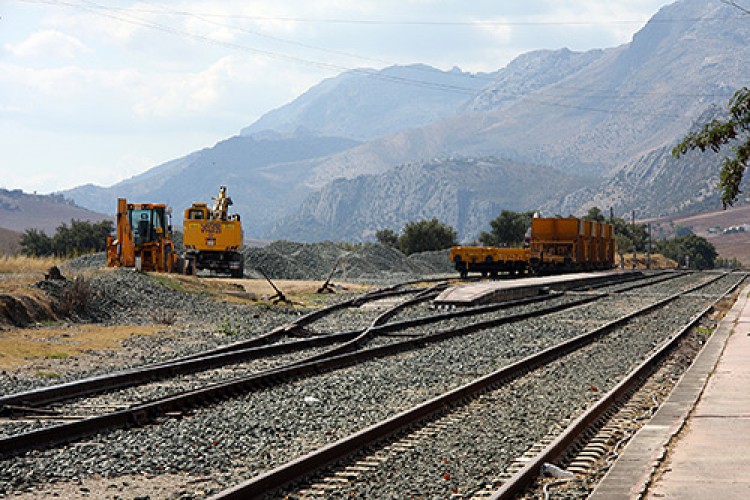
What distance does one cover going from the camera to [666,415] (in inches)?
419

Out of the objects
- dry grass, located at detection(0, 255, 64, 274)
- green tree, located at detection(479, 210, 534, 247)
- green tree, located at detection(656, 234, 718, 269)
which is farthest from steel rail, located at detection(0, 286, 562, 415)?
green tree, located at detection(656, 234, 718, 269)

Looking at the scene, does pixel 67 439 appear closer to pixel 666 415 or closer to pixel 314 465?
pixel 314 465

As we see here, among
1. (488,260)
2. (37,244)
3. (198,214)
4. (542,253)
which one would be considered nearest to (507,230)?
(37,244)

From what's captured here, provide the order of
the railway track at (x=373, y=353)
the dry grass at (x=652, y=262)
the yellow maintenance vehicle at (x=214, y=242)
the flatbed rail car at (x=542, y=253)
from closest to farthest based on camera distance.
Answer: the railway track at (x=373, y=353) → the yellow maintenance vehicle at (x=214, y=242) → the flatbed rail car at (x=542, y=253) → the dry grass at (x=652, y=262)

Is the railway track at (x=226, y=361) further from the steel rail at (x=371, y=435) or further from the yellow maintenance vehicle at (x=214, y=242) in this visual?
the yellow maintenance vehicle at (x=214, y=242)

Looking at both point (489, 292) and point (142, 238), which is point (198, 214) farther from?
point (489, 292)

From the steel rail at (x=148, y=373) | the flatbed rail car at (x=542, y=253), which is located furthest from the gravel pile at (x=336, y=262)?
the steel rail at (x=148, y=373)

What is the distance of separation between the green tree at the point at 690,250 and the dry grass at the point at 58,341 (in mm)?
134968

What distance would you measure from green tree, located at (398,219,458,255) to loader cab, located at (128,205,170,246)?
58.6 metres

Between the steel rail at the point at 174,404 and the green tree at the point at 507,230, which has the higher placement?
the green tree at the point at 507,230

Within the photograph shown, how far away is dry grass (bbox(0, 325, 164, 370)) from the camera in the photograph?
16217 millimetres

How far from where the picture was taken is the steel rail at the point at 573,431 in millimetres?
7504

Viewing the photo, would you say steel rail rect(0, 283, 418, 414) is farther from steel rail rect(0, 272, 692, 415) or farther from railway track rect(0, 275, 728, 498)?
railway track rect(0, 275, 728, 498)

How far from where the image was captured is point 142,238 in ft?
128
